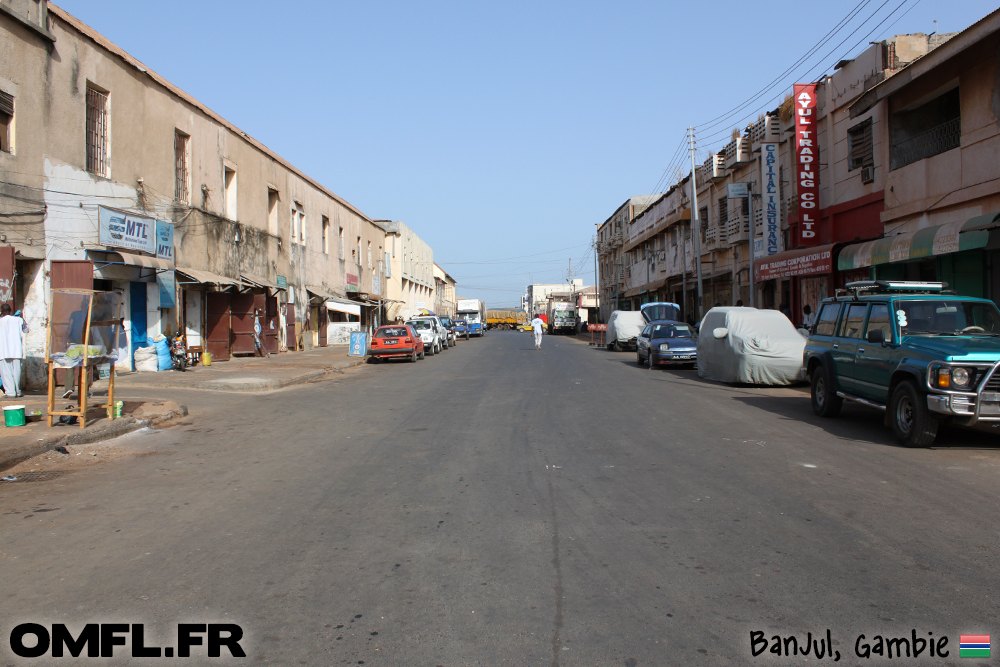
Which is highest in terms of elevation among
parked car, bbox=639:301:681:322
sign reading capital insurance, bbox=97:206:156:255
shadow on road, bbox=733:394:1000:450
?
sign reading capital insurance, bbox=97:206:156:255

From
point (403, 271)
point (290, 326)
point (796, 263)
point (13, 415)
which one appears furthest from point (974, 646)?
point (403, 271)

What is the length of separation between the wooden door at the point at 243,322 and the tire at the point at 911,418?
22528 mm

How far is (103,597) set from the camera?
4.22 meters

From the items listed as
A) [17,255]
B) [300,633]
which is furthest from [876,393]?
[17,255]

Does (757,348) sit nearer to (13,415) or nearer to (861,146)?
(861,146)

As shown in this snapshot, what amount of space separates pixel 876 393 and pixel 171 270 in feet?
60.0

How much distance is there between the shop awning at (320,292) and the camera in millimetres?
35781

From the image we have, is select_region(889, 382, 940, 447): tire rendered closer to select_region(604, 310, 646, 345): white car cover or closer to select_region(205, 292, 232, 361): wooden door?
select_region(205, 292, 232, 361): wooden door

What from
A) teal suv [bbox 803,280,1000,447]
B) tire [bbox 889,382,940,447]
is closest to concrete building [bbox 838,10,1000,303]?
teal suv [bbox 803,280,1000,447]

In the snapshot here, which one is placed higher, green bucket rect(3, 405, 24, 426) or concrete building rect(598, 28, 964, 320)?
concrete building rect(598, 28, 964, 320)

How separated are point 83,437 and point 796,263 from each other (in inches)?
850

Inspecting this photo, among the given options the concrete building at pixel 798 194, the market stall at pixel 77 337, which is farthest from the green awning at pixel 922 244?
the market stall at pixel 77 337

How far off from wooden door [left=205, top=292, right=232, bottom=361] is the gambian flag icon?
958 inches

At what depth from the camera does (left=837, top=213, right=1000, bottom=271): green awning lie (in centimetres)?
1535
